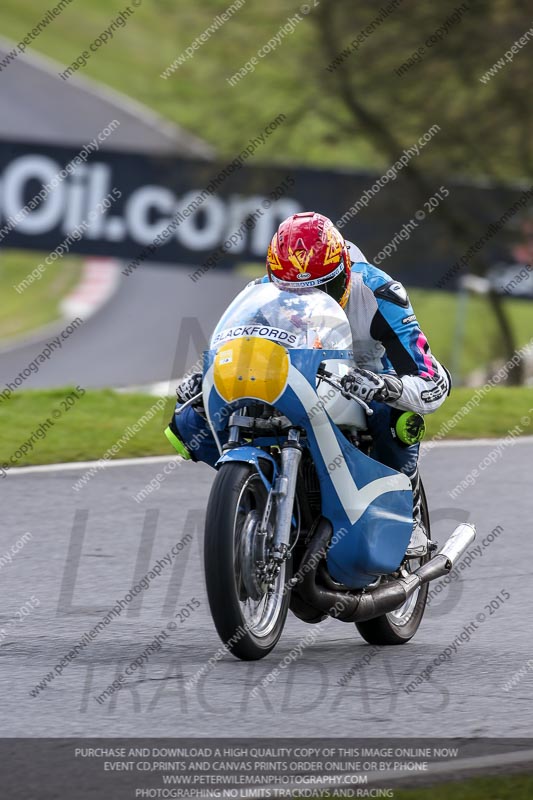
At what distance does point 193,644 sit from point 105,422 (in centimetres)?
538

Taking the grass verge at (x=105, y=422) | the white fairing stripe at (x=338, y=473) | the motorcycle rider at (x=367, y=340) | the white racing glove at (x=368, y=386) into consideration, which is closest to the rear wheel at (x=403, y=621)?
the motorcycle rider at (x=367, y=340)

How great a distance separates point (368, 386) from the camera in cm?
520

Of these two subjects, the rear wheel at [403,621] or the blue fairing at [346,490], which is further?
the rear wheel at [403,621]

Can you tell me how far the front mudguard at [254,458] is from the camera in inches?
201

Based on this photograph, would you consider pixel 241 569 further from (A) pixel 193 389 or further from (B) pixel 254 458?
(A) pixel 193 389

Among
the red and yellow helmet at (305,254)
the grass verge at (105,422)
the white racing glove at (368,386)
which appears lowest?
the grass verge at (105,422)

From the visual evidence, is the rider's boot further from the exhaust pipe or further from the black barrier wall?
the black barrier wall

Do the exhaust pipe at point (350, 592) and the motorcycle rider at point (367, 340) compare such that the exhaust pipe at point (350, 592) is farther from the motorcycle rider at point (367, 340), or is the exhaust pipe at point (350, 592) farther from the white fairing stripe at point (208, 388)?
the white fairing stripe at point (208, 388)

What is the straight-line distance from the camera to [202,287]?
30.0 meters

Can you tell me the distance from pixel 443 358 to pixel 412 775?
20.2 metres

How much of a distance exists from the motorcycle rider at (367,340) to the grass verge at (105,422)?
13.2 feet

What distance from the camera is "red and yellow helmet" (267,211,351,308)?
213 inches

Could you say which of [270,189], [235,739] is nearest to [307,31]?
[270,189]

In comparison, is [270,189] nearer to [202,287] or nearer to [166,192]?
[166,192]
